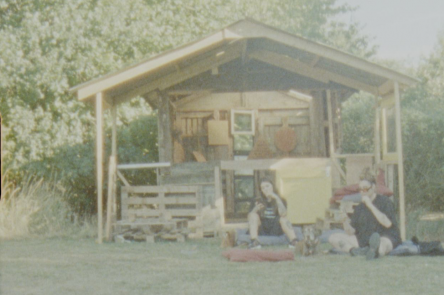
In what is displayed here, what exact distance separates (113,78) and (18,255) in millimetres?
3332

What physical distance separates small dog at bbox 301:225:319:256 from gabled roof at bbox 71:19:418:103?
3584 mm

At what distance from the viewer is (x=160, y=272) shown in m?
7.34

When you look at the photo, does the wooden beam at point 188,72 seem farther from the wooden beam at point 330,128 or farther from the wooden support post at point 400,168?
the wooden support post at point 400,168

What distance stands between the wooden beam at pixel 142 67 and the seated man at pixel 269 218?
2.68 meters

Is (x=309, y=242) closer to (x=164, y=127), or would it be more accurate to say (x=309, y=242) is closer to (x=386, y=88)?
(x=386, y=88)

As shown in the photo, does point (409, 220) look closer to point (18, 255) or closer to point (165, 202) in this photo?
point (165, 202)

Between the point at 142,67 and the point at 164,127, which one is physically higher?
the point at 142,67

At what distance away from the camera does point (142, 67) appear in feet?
36.9

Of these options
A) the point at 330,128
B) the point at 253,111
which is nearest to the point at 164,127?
the point at 253,111

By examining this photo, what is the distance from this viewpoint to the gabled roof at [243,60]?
435 inches

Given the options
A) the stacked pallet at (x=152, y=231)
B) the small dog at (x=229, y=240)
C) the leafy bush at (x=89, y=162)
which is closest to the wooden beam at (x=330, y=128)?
the stacked pallet at (x=152, y=231)

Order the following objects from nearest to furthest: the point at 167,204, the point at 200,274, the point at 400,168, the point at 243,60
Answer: the point at 200,274, the point at 400,168, the point at 167,204, the point at 243,60

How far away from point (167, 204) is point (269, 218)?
9.47ft

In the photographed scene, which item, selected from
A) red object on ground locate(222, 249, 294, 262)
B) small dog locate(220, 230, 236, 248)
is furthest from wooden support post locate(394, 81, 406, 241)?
red object on ground locate(222, 249, 294, 262)
